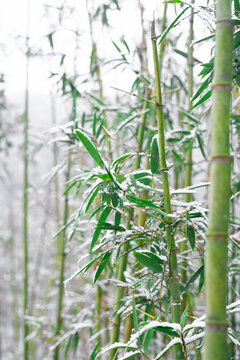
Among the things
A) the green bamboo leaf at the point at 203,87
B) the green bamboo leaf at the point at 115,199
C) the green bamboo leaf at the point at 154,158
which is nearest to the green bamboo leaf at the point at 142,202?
the green bamboo leaf at the point at 115,199

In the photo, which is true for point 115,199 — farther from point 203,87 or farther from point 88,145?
point 203,87

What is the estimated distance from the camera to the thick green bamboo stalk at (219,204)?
20.0 inches

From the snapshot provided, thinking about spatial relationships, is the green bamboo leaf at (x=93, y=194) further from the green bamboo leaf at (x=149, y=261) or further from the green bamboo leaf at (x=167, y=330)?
the green bamboo leaf at (x=167, y=330)

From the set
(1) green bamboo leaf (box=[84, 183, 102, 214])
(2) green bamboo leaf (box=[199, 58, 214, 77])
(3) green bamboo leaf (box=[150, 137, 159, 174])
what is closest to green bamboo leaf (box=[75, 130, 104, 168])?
(1) green bamboo leaf (box=[84, 183, 102, 214])

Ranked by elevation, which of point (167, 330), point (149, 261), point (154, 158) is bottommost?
point (167, 330)

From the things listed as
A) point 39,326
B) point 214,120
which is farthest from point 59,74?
point 39,326

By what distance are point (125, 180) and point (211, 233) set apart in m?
0.32

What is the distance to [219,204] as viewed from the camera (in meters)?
0.53

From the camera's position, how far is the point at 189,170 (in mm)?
1262

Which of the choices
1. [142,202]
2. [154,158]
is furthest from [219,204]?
[154,158]

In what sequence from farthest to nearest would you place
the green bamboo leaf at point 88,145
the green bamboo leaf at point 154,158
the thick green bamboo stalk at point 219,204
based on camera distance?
the green bamboo leaf at point 154,158, the green bamboo leaf at point 88,145, the thick green bamboo stalk at point 219,204

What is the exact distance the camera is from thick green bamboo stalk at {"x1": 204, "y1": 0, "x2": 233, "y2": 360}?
1.67 feet

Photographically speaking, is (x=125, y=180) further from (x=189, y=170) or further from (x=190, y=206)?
(x=189, y=170)

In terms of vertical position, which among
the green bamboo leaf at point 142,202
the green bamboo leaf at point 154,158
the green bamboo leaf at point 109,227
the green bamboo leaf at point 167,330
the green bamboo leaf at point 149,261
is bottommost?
the green bamboo leaf at point 167,330
